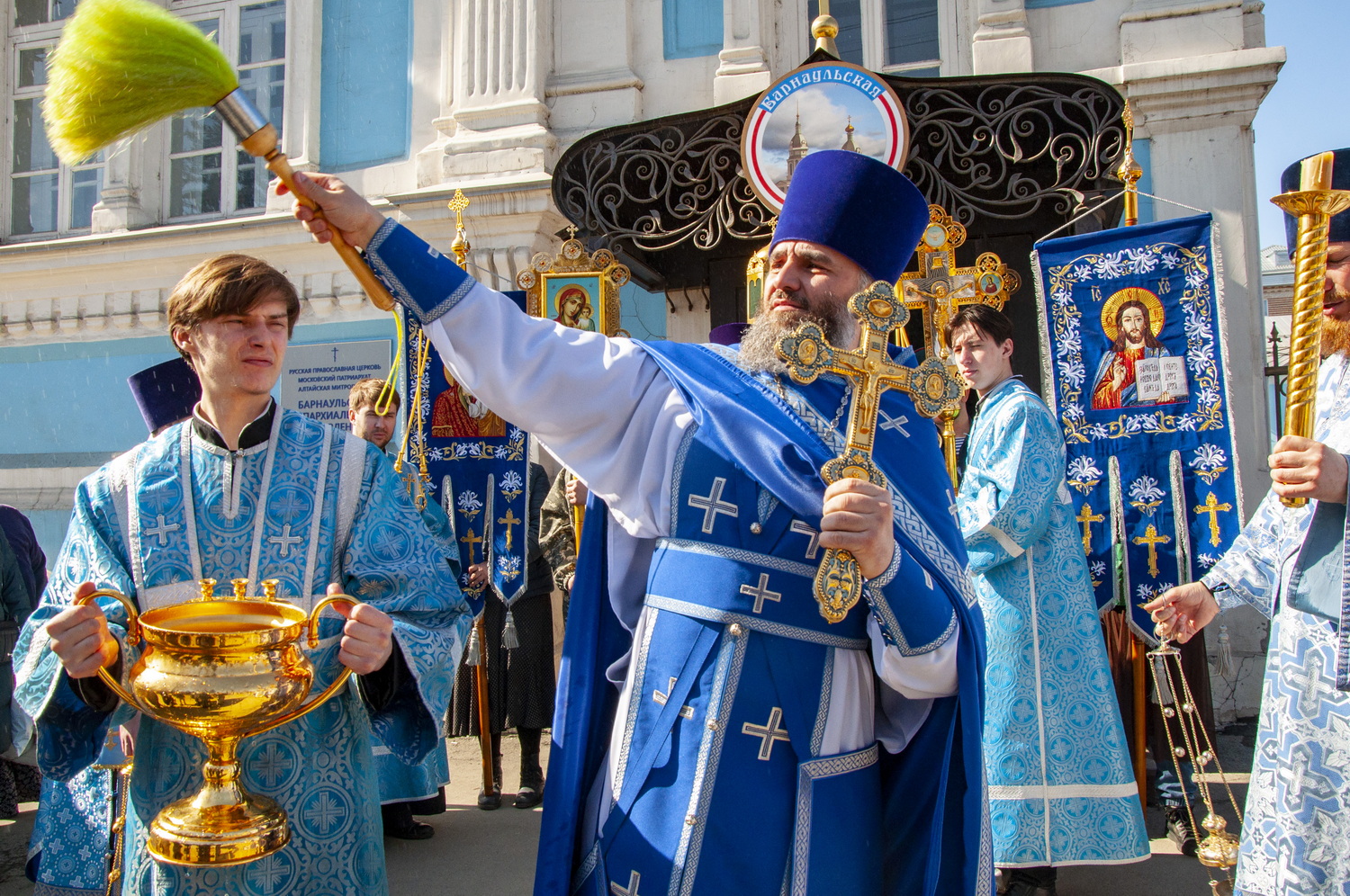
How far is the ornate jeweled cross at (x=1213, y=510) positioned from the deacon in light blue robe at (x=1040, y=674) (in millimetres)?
892

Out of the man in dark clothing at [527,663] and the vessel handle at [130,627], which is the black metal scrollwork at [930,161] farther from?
the vessel handle at [130,627]

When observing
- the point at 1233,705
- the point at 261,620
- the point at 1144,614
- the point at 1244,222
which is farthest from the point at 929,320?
the point at 261,620

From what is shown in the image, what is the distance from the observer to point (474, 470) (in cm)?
512

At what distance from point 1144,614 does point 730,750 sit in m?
3.25

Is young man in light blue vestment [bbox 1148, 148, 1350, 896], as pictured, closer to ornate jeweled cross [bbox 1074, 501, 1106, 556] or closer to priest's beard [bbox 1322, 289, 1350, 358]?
priest's beard [bbox 1322, 289, 1350, 358]

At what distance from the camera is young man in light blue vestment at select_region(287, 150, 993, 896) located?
174cm

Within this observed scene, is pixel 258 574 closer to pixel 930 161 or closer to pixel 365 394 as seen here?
pixel 365 394

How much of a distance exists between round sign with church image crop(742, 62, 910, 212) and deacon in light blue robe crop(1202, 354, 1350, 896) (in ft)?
11.3

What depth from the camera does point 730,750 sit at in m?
1.78

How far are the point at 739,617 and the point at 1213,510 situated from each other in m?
3.30

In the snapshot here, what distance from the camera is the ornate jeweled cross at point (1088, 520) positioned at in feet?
14.9

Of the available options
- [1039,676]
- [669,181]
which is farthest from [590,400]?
[669,181]

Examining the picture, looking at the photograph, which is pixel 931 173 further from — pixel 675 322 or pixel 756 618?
pixel 756 618

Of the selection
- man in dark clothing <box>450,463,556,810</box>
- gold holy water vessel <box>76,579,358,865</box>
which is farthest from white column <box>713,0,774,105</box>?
gold holy water vessel <box>76,579,358,865</box>
